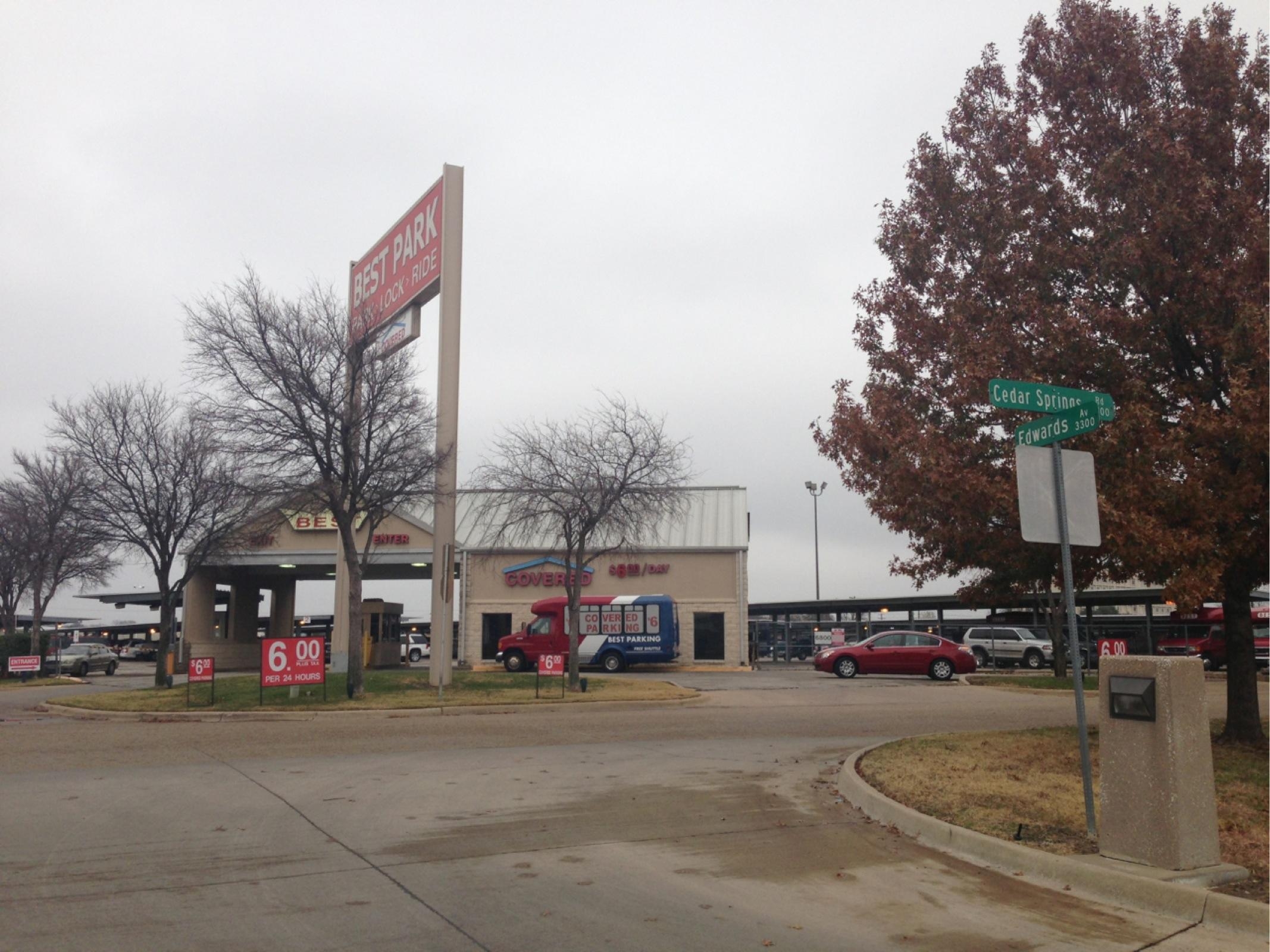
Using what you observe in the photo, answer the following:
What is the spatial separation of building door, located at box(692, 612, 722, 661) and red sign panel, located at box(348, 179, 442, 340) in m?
17.7

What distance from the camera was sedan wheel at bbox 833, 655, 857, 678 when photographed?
104ft

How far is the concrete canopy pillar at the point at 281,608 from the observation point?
51719mm

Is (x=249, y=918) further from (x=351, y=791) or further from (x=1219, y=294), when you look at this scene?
(x=1219, y=294)

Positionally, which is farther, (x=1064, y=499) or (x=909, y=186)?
(x=909, y=186)

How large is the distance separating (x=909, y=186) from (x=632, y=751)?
339 inches

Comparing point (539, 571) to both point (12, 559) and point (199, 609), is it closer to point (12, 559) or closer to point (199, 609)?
point (199, 609)

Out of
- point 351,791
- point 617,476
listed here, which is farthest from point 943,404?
point 617,476

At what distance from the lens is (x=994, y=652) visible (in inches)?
1599

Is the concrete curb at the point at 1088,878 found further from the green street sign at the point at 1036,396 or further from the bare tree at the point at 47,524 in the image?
the bare tree at the point at 47,524

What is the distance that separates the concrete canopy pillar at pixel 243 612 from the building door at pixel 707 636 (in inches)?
811

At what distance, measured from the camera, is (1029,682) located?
91.7 ft

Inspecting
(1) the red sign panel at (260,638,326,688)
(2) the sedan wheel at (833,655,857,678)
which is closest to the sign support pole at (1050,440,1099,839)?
(1) the red sign panel at (260,638,326,688)

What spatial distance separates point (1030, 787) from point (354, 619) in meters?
16.4

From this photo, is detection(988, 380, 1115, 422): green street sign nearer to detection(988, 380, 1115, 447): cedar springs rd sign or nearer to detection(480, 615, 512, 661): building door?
detection(988, 380, 1115, 447): cedar springs rd sign
